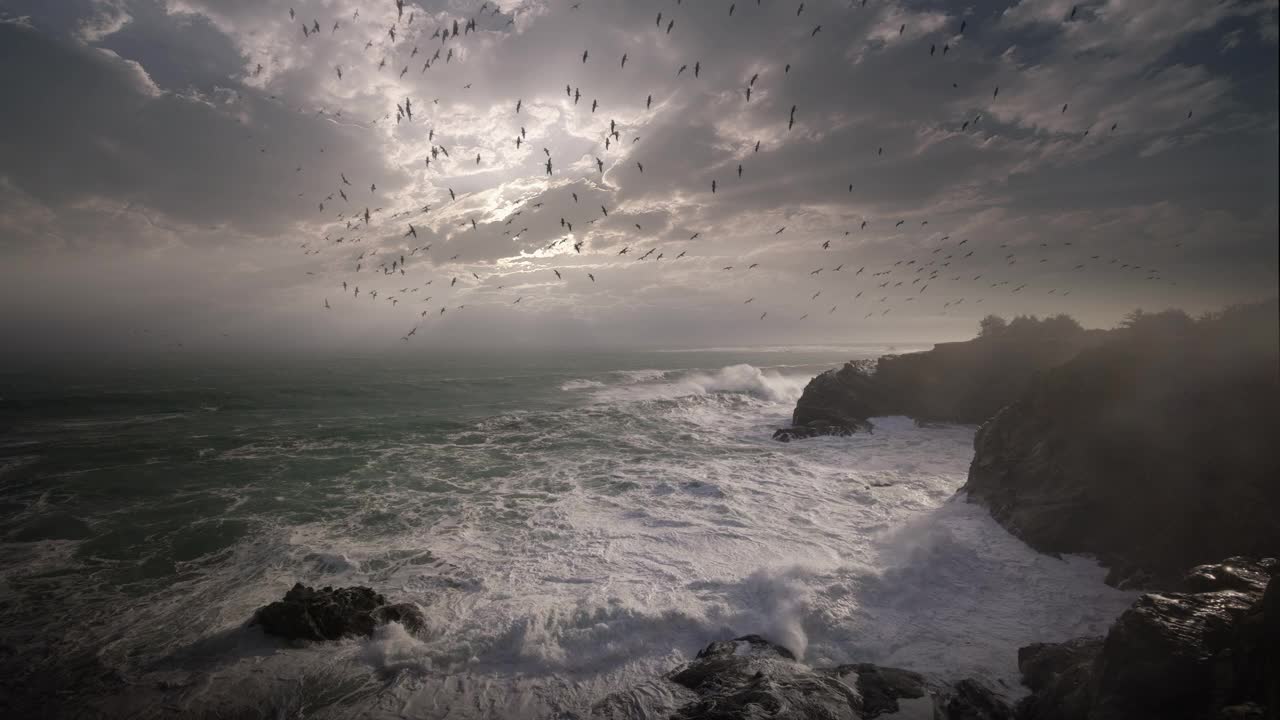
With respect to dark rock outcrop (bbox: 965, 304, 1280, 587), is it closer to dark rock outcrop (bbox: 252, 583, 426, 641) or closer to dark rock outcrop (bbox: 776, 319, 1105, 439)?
dark rock outcrop (bbox: 776, 319, 1105, 439)

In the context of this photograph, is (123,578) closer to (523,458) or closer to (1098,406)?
(523,458)

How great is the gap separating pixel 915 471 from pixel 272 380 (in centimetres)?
7340

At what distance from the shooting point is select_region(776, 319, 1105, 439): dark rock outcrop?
96.3 feet

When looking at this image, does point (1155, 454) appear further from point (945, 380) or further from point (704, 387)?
point (704, 387)

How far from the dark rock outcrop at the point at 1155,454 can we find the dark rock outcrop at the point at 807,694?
6.88 m

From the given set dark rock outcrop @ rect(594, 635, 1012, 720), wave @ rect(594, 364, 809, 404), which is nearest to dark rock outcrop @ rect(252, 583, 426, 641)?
dark rock outcrop @ rect(594, 635, 1012, 720)

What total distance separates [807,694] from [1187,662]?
463 cm

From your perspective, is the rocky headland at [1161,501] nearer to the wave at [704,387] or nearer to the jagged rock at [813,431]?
the jagged rock at [813,431]

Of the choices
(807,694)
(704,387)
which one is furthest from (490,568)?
(704,387)

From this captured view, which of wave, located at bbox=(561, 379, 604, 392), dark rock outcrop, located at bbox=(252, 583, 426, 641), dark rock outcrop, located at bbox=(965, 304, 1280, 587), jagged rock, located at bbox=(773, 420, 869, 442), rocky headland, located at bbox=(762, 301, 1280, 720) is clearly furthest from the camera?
wave, located at bbox=(561, 379, 604, 392)

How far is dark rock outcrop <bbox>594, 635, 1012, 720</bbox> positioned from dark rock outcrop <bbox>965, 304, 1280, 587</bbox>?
6881 millimetres

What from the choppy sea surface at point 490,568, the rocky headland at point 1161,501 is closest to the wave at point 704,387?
the choppy sea surface at point 490,568

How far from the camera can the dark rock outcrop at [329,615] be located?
8953mm

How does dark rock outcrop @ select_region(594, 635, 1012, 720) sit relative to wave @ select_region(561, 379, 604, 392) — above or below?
below
